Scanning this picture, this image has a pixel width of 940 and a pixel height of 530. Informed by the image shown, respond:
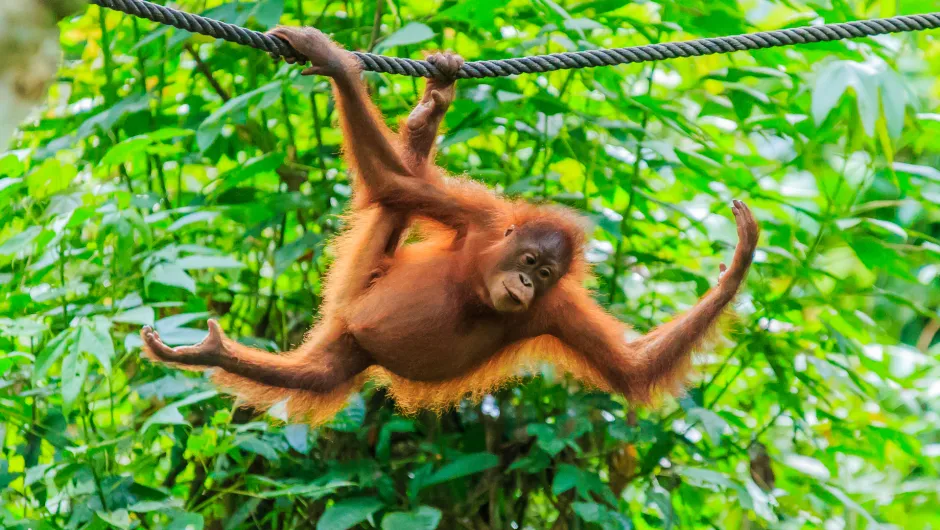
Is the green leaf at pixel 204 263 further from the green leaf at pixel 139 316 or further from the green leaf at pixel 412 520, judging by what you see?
the green leaf at pixel 412 520

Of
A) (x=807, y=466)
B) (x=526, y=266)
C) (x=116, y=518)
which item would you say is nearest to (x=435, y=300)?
(x=526, y=266)

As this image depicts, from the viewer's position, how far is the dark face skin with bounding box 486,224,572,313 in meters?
3.04

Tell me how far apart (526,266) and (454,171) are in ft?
4.31

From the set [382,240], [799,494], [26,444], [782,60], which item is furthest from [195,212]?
[799,494]

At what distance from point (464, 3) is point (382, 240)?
84 centimetres

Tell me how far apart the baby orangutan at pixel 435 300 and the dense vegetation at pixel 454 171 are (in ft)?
0.80

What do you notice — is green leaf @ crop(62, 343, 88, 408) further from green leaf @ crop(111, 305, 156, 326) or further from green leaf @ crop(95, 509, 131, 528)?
green leaf @ crop(95, 509, 131, 528)

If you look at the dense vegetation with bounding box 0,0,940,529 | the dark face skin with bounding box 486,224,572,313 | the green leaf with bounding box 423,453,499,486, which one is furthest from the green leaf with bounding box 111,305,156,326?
the green leaf with bounding box 423,453,499,486

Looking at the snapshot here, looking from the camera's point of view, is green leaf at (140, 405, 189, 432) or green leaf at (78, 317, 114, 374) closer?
green leaf at (78, 317, 114, 374)

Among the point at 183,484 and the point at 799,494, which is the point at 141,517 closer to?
the point at 183,484

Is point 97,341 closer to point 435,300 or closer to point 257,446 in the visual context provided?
point 257,446

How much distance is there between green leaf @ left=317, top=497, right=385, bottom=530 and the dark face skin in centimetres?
102

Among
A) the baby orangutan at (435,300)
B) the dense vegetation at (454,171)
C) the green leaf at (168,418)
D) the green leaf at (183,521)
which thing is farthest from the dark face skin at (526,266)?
the green leaf at (183,521)

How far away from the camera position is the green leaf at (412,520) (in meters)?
3.55
